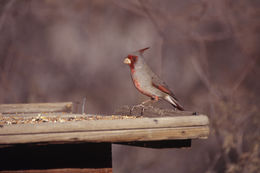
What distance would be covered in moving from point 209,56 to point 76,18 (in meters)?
2.70

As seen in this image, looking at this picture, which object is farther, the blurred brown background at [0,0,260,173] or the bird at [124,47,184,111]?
the blurred brown background at [0,0,260,173]

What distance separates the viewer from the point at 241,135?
20.8ft

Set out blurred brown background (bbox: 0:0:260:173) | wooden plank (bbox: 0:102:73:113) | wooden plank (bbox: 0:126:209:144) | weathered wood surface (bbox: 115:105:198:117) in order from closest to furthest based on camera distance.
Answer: wooden plank (bbox: 0:126:209:144) < weathered wood surface (bbox: 115:105:198:117) < wooden plank (bbox: 0:102:73:113) < blurred brown background (bbox: 0:0:260:173)

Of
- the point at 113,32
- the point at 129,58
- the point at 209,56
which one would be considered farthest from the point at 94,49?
the point at 129,58

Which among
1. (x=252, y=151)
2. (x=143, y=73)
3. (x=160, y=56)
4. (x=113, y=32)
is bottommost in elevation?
(x=252, y=151)

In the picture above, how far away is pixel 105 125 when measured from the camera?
1.89 meters

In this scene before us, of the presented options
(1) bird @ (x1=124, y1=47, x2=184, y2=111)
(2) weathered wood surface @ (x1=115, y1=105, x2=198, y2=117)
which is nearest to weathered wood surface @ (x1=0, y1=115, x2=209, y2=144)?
(2) weathered wood surface @ (x1=115, y1=105, x2=198, y2=117)

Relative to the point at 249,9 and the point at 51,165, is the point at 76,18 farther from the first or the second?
the point at 51,165

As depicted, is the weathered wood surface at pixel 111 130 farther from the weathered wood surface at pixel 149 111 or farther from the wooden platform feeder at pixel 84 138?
the weathered wood surface at pixel 149 111

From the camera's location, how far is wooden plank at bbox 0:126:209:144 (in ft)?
5.98

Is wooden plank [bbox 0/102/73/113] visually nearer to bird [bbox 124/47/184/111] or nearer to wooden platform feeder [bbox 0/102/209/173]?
bird [bbox 124/47/184/111]

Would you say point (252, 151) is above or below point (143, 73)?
below

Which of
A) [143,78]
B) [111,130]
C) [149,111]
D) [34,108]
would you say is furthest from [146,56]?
[111,130]

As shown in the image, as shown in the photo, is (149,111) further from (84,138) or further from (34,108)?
(34,108)
